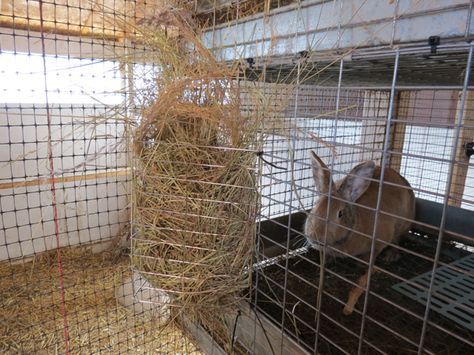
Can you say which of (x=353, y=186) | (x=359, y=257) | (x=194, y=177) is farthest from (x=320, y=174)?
(x=194, y=177)

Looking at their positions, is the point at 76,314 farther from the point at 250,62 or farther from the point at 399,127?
the point at 399,127

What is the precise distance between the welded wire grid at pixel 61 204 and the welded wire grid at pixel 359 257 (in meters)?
0.77

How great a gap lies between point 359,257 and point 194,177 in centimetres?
142

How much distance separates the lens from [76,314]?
7.95ft

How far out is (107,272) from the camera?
313cm

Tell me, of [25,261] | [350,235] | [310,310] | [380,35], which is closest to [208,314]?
[310,310]

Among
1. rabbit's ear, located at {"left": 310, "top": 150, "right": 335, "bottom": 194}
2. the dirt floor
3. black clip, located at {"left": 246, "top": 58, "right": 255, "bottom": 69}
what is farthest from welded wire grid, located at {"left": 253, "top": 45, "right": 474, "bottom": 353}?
black clip, located at {"left": 246, "top": 58, "right": 255, "bottom": 69}

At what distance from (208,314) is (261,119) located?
791mm

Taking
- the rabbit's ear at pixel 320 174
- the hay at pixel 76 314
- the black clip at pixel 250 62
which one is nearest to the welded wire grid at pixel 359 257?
the rabbit's ear at pixel 320 174

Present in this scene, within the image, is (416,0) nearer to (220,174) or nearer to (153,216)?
(220,174)

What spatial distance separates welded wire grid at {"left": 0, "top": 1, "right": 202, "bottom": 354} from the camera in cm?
215

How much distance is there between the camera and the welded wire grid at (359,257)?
966 millimetres

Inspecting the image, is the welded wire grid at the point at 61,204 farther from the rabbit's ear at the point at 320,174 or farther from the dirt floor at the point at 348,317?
the rabbit's ear at the point at 320,174

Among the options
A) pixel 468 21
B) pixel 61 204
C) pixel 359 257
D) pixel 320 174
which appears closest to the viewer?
pixel 468 21
